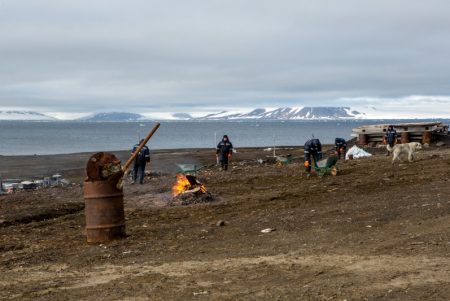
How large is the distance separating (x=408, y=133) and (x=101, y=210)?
29269 mm

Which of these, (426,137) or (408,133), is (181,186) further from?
(426,137)

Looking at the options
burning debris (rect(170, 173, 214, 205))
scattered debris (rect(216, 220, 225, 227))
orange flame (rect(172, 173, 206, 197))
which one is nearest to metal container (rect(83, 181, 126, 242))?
scattered debris (rect(216, 220, 225, 227))

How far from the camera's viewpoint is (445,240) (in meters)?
9.65

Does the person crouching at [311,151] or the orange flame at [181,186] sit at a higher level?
the person crouching at [311,151]

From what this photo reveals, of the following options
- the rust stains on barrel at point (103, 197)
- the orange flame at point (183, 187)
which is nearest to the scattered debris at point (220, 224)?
the rust stains on barrel at point (103, 197)

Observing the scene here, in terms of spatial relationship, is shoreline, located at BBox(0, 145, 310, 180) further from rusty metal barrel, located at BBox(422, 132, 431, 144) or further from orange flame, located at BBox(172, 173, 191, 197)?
orange flame, located at BBox(172, 173, 191, 197)

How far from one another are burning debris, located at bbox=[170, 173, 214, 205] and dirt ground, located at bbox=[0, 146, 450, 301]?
402mm

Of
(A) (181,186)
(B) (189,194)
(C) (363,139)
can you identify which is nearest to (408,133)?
(C) (363,139)

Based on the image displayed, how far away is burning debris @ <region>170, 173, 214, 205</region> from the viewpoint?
17375mm

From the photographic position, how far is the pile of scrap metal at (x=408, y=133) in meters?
37.5

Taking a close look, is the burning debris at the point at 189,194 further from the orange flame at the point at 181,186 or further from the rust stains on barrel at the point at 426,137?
the rust stains on barrel at the point at 426,137

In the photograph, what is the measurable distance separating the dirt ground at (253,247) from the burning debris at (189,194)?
402 millimetres

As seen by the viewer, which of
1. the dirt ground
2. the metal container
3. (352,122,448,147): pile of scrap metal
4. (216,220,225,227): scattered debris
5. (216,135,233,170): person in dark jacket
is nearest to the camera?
the dirt ground

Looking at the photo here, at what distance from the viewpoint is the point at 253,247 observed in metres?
10.6
